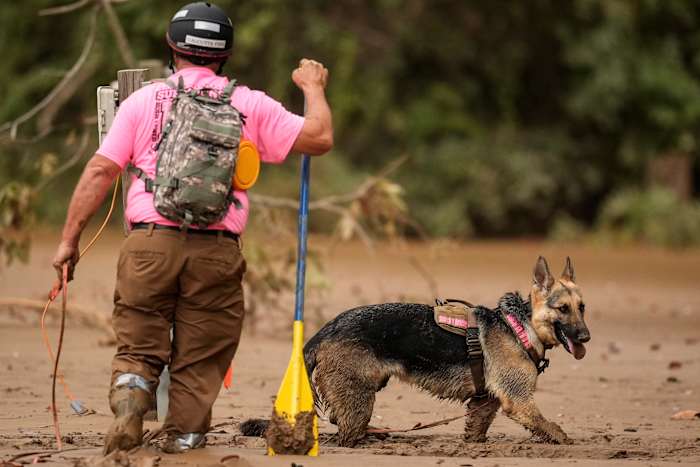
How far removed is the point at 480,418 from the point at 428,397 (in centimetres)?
169

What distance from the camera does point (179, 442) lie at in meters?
6.17

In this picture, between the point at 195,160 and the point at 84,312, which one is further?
the point at 84,312

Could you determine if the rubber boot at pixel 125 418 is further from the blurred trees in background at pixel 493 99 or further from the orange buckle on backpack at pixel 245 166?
the blurred trees in background at pixel 493 99

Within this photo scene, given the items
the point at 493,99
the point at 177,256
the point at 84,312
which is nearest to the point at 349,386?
the point at 177,256

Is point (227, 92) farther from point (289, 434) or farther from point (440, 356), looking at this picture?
point (440, 356)

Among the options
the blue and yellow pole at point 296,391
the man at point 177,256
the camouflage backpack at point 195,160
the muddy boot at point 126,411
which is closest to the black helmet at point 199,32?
the man at point 177,256

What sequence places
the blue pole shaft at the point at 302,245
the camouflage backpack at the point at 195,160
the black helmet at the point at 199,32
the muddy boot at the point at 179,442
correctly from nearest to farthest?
the camouflage backpack at the point at 195,160
the black helmet at the point at 199,32
the muddy boot at the point at 179,442
the blue pole shaft at the point at 302,245

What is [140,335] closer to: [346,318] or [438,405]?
[346,318]

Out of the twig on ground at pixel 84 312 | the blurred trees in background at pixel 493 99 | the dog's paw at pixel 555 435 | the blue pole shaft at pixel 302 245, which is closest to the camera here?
the blue pole shaft at pixel 302 245

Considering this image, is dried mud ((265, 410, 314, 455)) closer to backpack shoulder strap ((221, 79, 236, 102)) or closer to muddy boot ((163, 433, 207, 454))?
muddy boot ((163, 433, 207, 454))

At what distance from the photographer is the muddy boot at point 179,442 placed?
20.2 feet

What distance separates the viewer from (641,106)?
2486 cm

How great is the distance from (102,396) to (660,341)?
5.83 metres

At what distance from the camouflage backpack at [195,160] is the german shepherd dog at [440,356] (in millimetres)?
1381
